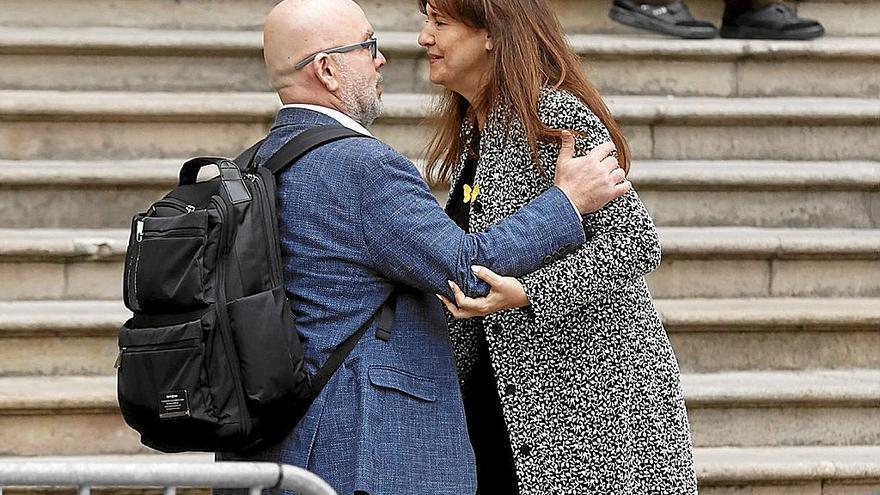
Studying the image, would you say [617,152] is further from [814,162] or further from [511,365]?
[814,162]

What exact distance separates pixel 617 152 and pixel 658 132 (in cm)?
237

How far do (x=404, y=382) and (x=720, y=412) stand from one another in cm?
228

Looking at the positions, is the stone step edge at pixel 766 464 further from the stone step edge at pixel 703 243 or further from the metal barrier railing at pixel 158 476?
the metal barrier railing at pixel 158 476

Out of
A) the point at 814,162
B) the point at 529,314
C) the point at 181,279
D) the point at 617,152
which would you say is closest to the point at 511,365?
the point at 529,314

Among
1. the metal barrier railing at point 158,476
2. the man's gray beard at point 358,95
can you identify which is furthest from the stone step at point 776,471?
the metal barrier railing at point 158,476

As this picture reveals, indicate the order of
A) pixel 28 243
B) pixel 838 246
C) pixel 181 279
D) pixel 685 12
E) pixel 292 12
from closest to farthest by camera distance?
pixel 181 279 → pixel 292 12 → pixel 28 243 → pixel 838 246 → pixel 685 12

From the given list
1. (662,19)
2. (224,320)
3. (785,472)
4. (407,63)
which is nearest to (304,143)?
(224,320)

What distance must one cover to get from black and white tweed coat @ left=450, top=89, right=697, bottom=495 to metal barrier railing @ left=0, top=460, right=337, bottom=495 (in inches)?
34.2

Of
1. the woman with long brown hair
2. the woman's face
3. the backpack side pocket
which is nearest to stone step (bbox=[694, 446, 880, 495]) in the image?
the woman with long brown hair

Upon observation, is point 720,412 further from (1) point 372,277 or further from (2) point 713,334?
(1) point 372,277

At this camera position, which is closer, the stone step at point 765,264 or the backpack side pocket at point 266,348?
the backpack side pocket at point 266,348

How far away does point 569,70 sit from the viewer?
2.96 meters

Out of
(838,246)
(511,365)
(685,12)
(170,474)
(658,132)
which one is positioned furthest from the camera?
(685,12)

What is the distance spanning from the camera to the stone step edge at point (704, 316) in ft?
14.9
